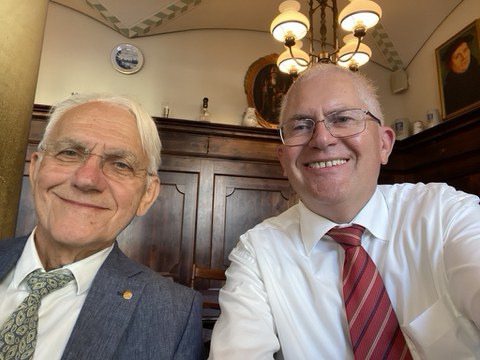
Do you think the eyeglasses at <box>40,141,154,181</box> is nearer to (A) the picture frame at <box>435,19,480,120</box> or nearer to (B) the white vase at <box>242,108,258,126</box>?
(B) the white vase at <box>242,108,258,126</box>

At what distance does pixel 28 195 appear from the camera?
3236 millimetres

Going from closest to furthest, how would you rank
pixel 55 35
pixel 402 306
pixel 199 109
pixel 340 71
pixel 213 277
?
pixel 402 306 → pixel 340 71 → pixel 213 277 → pixel 55 35 → pixel 199 109

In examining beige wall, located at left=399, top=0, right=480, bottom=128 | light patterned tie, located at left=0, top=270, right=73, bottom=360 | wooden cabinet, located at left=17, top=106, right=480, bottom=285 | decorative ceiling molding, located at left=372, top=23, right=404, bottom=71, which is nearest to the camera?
light patterned tie, located at left=0, top=270, right=73, bottom=360

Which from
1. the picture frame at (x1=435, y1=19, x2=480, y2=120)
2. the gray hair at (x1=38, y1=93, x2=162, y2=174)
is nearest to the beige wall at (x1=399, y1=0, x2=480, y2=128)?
the picture frame at (x1=435, y1=19, x2=480, y2=120)

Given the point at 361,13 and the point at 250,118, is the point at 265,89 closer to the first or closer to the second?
the point at 250,118

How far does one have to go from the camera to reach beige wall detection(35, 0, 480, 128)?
12.7 ft

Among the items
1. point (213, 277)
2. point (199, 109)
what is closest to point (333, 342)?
point (213, 277)

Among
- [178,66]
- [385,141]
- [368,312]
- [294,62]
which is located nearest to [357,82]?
[385,141]

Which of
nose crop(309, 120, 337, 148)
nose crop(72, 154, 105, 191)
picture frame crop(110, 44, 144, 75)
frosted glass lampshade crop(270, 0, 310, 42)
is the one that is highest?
picture frame crop(110, 44, 144, 75)

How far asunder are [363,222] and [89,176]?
898 millimetres

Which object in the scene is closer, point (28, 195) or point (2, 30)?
point (2, 30)

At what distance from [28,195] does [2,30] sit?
2353mm

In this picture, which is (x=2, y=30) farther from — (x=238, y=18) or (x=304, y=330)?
(x=238, y=18)

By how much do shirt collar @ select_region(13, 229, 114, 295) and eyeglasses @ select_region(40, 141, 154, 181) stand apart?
0.92ft
